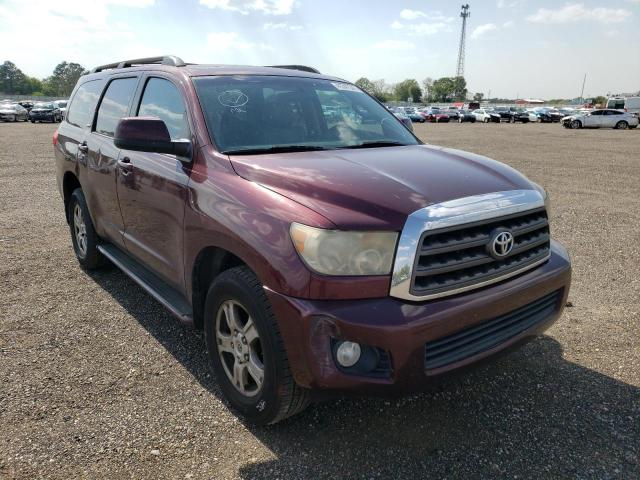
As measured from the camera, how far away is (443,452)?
2.58 metres

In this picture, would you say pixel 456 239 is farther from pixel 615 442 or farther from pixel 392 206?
pixel 615 442

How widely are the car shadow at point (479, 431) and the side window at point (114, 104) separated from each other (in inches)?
86.4

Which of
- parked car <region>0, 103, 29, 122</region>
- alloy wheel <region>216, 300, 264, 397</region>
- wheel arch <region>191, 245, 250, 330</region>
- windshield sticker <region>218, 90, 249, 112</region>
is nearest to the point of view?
alloy wheel <region>216, 300, 264, 397</region>

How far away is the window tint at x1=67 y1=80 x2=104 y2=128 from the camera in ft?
15.7

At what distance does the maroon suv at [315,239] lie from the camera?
2.23m

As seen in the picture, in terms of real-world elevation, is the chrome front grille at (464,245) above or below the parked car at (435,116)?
above

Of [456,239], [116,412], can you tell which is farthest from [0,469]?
[456,239]

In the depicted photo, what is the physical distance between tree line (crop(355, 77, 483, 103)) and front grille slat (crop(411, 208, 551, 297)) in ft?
416

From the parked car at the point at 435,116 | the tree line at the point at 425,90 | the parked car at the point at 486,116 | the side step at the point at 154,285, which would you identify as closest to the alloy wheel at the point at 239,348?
the side step at the point at 154,285

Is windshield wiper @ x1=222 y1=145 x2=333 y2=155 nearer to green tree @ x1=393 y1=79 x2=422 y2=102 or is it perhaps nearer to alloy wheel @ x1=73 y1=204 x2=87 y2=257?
alloy wheel @ x1=73 y1=204 x2=87 y2=257

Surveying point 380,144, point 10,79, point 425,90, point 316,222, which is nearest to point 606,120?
point 380,144

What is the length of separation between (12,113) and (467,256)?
46.2 metres

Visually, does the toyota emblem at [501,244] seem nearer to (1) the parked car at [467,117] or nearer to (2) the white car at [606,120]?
(2) the white car at [606,120]

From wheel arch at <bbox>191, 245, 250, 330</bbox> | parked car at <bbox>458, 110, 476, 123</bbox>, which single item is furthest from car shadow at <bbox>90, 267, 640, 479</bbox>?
parked car at <bbox>458, 110, 476, 123</bbox>
